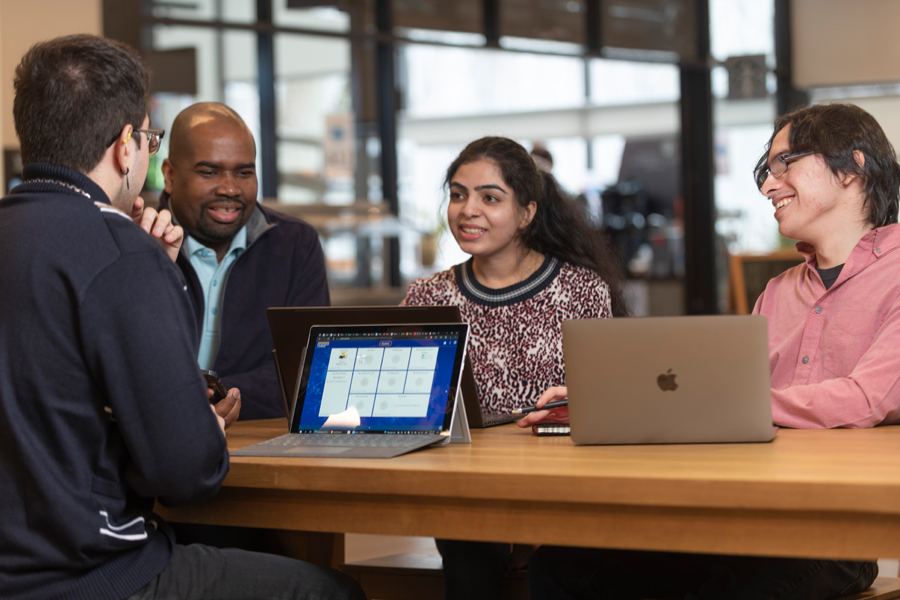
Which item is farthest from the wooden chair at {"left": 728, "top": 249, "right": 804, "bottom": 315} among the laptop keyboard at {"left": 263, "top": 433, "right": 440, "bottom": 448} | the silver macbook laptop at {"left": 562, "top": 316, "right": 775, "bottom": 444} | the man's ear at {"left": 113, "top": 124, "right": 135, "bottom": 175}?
the man's ear at {"left": 113, "top": 124, "right": 135, "bottom": 175}

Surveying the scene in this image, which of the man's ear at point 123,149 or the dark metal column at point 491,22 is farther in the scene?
the dark metal column at point 491,22

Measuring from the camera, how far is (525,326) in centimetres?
235

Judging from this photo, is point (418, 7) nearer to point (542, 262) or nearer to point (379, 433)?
point (542, 262)

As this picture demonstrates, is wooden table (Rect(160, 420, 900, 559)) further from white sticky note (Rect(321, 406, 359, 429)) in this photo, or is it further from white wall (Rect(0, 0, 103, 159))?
white wall (Rect(0, 0, 103, 159))

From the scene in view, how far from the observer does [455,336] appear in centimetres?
171

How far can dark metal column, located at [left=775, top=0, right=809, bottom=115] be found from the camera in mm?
8055

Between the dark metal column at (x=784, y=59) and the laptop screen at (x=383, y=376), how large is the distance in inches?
283

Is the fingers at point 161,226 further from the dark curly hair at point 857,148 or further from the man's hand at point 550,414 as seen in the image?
the dark curly hair at point 857,148

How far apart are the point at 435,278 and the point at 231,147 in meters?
0.67

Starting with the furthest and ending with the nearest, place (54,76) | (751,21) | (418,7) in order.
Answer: (751,21)
(418,7)
(54,76)

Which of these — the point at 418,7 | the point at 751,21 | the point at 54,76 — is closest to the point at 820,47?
the point at 751,21

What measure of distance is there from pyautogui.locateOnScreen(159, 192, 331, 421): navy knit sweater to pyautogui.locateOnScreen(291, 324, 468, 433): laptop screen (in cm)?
48

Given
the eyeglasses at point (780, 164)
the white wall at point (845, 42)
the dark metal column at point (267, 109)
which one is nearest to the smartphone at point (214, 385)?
the eyeglasses at point (780, 164)

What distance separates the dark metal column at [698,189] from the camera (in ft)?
25.1
